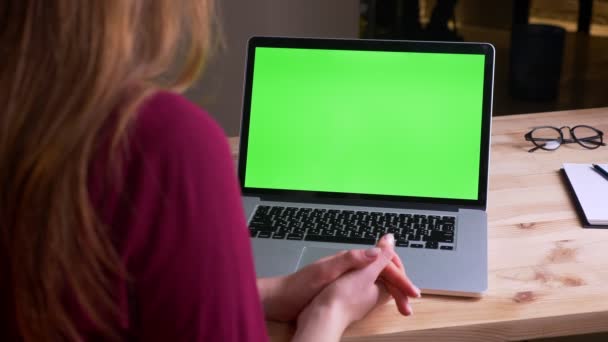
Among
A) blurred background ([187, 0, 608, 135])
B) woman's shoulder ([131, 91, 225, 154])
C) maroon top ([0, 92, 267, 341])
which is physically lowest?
blurred background ([187, 0, 608, 135])

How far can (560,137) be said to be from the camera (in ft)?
5.46

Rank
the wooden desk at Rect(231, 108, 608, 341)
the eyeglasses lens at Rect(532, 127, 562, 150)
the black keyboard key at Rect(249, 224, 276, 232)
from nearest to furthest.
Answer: the wooden desk at Rect(231, 108, 608, 341) < the black keyboard key at Rect(249, 224, 276, 232) < the eyeglasses lens at Rect(532, 127, 562, 150)

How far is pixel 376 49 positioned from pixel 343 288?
0.50m

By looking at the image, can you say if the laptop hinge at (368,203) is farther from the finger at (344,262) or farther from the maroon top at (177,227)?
the maroon top at (177,227)

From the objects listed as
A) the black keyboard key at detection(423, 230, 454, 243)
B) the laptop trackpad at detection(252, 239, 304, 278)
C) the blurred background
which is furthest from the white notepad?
the blurred background

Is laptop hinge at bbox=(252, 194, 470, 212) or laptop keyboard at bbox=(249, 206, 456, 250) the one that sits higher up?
laptop hinge at bbox=(252, 194, 470, 212)

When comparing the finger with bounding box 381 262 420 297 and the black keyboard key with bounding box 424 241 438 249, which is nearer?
the finger with bounding box 381 262 420 297

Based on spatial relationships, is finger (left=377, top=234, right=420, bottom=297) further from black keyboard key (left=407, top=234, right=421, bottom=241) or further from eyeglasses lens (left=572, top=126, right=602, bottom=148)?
eyeglasses lens (left=572, top=126, right=602, bottom=148)

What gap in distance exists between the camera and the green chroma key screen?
54.6 inches

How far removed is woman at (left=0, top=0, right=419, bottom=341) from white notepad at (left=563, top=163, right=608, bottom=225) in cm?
78

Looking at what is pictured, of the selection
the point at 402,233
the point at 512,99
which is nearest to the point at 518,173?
the point at 402,233

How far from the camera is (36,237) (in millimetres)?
675

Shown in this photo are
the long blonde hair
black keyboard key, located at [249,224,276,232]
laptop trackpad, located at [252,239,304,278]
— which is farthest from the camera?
black keyboard key, located at [249,224,276,232]

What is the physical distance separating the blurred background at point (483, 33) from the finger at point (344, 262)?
2.37ft
